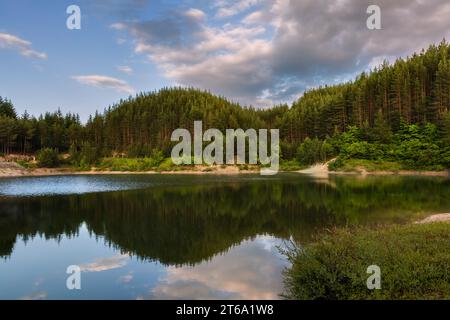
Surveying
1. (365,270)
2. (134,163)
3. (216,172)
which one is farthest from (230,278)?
(134,163)

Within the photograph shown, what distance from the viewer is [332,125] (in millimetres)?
119250

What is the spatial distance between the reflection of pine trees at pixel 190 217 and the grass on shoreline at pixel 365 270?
788 centimetres

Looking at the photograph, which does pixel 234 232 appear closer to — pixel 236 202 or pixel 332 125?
pixel 236 202

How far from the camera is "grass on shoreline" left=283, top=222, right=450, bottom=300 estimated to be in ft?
30.3

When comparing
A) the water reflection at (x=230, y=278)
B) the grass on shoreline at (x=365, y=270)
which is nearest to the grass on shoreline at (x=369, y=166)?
the water reflection at (x=230, y=278)

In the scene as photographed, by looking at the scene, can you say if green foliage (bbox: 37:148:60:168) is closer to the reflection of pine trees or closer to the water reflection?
the reflection of pine trees

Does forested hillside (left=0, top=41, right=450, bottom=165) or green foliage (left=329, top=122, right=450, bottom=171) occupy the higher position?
forested hillside (left=0, top=41, right=450, bottom=165)

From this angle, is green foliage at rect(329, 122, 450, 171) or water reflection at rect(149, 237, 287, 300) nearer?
water reflection at rect(149, 237, 287, 300)

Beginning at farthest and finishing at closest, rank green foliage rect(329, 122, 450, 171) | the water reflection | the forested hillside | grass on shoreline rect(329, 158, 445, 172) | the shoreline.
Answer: the forested hillside < grass on shoreline rect(329, 158, 445, 172) < the shoreline < green foliage rect(329, 122, 450, 171) < the water reflection

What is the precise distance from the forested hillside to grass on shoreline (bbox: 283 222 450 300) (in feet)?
262

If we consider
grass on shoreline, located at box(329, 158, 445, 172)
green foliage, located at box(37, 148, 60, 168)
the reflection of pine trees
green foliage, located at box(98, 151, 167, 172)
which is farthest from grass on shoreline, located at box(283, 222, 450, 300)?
green foliage, located at box(37, 148, 60, 168)

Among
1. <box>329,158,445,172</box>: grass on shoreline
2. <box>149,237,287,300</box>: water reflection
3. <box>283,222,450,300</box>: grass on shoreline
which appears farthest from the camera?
<box>329,158,445,172</box>: grass on shoreline

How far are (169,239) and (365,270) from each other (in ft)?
45.8
